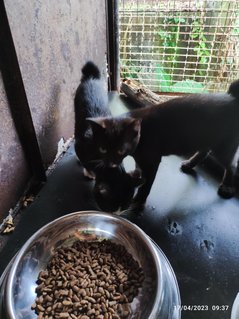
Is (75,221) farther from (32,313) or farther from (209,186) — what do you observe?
(209,186)

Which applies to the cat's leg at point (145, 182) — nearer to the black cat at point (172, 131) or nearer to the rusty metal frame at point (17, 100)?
the black cat at point (172, 131)

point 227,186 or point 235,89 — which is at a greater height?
point 235,89

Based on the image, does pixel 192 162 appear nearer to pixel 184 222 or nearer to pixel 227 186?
pixel 227 186

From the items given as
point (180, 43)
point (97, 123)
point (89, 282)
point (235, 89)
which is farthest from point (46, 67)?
point (180, 43)

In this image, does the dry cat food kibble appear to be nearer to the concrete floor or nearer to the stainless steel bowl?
the stainless steel bowl

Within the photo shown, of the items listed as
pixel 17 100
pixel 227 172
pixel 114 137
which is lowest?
pixel 227 172
